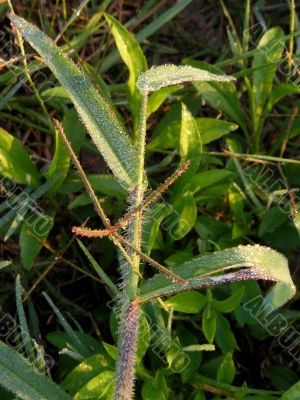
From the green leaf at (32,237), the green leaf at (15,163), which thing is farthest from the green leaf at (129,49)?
the green leaf at (32,237)

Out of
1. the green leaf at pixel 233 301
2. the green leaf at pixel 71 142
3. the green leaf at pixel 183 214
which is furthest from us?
the green leaf at pixel 71 142

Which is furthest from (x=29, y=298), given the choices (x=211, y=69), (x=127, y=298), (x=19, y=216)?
(x=211, y=69)

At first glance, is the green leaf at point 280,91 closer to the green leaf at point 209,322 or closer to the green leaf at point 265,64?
the green leaf at point 265,64

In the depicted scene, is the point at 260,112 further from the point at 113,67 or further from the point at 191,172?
the point at 113,67

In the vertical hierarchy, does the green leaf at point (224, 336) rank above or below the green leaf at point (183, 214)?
below

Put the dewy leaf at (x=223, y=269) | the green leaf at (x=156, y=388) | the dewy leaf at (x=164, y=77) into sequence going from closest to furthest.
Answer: the dewy leaf at (x=223, y=269) < the dewy leaf at (x=164, y=77) < the green leaf at (x=156, y=388)

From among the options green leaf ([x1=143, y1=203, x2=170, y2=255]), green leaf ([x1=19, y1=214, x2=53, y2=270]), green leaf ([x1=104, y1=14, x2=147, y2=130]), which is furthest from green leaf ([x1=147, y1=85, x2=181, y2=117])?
green leaf ([x1=19, y1=214, x2=53, y2=270])
